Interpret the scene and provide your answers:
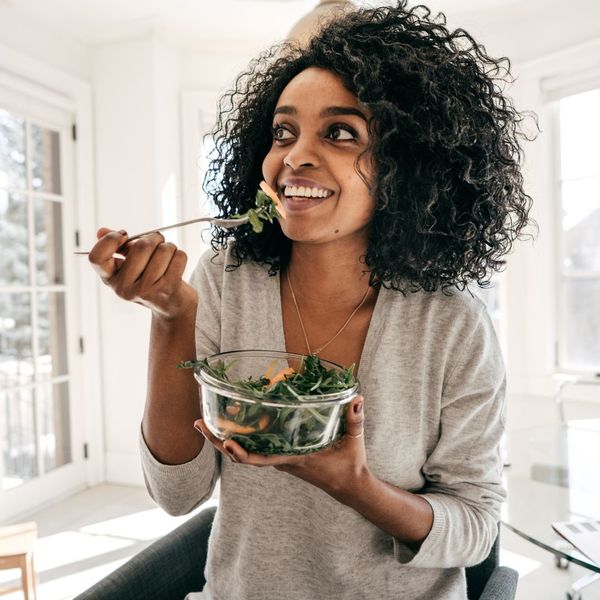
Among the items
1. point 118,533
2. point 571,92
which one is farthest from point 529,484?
point 571,92

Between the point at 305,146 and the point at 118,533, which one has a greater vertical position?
the point at 305,146

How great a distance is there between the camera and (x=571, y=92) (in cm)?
304

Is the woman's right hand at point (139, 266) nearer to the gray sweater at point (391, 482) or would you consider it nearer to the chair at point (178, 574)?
the gray sweater at point (391, 482)

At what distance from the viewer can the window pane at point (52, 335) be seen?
322 centimetres

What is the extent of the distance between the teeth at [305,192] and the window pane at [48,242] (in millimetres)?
2749

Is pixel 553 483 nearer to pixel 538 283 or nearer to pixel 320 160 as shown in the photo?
pixel 320 160

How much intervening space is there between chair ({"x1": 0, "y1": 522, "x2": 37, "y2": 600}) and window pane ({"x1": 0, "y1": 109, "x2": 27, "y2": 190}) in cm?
191

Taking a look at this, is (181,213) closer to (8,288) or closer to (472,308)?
(8,288)

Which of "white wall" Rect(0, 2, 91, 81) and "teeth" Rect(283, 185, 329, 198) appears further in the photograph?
"white wall" Rect(0, 2, 91, 81)

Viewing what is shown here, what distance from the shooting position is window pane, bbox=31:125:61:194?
10.4ft

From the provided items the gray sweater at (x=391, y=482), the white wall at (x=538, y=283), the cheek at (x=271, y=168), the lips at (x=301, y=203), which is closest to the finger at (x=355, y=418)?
the gray sweater at (x=391, y=482)

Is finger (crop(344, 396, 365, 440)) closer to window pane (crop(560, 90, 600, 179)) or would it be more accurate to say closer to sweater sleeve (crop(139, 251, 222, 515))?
sweater sleeve (crop(139, 251, 222, 515))

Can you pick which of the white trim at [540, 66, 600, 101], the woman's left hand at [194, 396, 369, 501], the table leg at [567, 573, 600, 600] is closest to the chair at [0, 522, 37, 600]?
the woman's left hand at [194, 396, 369, 501]

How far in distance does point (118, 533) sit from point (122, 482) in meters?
0.75
